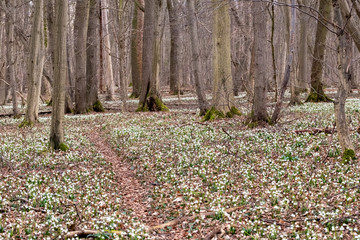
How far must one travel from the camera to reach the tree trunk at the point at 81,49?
887 inches

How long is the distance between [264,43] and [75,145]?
781 centimetres

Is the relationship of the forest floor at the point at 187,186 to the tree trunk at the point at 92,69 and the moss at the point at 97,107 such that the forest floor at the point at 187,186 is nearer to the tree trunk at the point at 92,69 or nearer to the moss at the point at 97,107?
the tree trunk at the point at 92,69

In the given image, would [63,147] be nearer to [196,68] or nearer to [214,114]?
[214,114]

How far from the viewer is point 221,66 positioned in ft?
53.9

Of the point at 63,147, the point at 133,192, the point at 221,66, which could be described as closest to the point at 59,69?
the point at 63,147

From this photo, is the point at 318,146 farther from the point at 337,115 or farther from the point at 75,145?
the point at 75,145

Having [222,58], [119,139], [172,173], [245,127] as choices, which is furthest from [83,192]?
[222,58]

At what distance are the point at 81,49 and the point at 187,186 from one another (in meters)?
16.6

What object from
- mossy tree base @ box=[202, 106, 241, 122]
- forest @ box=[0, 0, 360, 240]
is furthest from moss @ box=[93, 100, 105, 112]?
mossy tree base @ box=[202, 106, 241, 122]

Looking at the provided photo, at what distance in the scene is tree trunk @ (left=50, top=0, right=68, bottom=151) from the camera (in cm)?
1145

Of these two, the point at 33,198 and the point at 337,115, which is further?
the point at 337,115

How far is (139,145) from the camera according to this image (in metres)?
12.6

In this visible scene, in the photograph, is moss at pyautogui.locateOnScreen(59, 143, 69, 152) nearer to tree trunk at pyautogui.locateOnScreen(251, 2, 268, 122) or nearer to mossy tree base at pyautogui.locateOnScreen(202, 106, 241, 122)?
mossy tree base at pyautogui.locateOnScreen(202, 106, 241, 122)

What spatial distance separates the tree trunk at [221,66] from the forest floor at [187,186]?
2.69 metres
